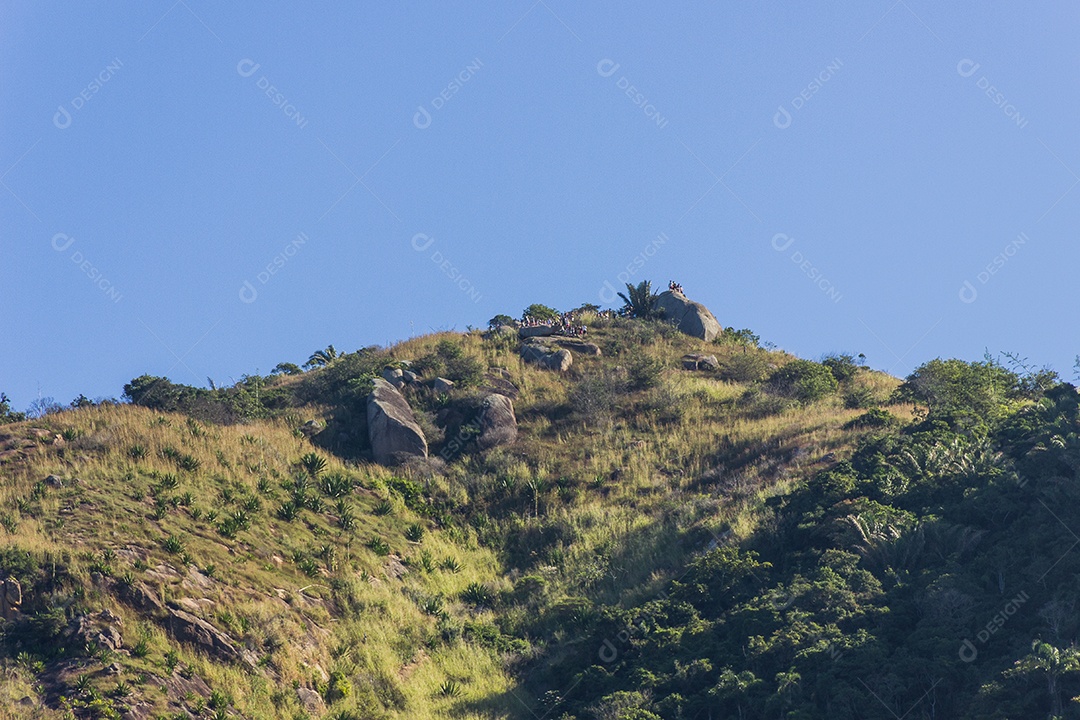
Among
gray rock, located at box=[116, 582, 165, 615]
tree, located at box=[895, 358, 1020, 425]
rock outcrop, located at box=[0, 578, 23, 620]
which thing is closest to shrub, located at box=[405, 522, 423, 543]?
gray rock, located at box=[116, 582, 165, 615]

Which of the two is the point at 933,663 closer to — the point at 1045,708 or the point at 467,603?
the point at 1045,708

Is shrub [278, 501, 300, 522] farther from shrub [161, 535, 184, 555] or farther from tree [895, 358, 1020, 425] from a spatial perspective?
tree [895, 358, 1020, 425]

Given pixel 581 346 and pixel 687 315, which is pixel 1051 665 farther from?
pixel 687 315

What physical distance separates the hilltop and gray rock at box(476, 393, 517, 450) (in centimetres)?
11

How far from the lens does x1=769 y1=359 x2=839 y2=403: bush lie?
43.2 m

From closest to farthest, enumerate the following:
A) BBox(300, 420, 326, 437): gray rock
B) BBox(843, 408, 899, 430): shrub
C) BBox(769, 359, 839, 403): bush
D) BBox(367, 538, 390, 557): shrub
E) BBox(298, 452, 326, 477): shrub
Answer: BBox(367, 538, 390, 557): shrub, BBox(298, 452, 326, 477): shrub, BBox(843, 408, 899, 430): shrub, BBox(300, 420, 326, 437): gray rock, BBox(769, 359, 839, 403): bush

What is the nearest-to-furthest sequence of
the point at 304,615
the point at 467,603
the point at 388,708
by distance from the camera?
the point at 388,708 < the point at 304,615 < the point at 467,603

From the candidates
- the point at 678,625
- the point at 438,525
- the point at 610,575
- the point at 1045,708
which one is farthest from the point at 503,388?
the point at 1045,708

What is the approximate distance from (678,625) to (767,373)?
21.0 metres

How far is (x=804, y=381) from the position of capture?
43.7 meters

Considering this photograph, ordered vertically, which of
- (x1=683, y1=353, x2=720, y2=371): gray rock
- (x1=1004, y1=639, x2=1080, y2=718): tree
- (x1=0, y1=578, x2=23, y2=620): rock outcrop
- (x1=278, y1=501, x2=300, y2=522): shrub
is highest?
(x1=683, y1=353, x2=720, y2=371): gray rock

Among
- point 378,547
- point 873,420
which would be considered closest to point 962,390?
point 873,420

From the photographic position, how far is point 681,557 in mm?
30375

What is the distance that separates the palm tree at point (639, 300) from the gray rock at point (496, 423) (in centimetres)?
1551
